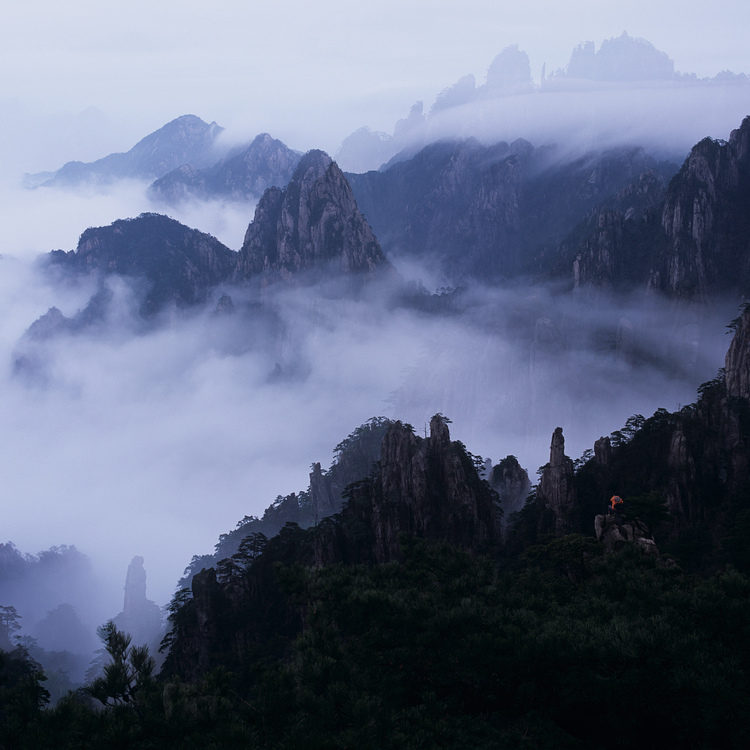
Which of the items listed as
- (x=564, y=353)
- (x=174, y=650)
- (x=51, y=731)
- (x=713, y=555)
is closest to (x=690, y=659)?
(x=51, y=731)

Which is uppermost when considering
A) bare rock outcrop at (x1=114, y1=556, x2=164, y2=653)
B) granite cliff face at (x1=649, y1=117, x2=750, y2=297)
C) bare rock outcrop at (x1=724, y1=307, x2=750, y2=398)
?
granite cliff face at (x1=649, y1=117, x2=750, y2=297)

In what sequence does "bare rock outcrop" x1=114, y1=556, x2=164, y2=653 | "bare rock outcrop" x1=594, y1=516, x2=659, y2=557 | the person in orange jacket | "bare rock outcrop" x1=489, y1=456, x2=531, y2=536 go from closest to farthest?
"bare rock outcrop" x1=594, y1=516, x2=659, y2=557, the person in orange jacket, "bare rock outcrop" x1=489, y1=456, x2=531, y2=536, "bare rock outcrop" x1=114, y1=556, x2=164, y2=653

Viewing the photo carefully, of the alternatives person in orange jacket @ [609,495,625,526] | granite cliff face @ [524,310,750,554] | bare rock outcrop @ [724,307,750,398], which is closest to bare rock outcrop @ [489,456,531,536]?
granite cliff face @ [524,310,750,554]

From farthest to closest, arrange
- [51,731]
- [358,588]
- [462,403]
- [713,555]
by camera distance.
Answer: [462,403] < [713,555] < [358,588] < [51,731]

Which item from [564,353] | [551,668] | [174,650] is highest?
[564,353]

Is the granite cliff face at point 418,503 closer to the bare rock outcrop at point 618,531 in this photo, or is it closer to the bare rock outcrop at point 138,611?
the bare rock outcrop at point 618,531

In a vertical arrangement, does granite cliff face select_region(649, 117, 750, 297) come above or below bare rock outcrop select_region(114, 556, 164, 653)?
above

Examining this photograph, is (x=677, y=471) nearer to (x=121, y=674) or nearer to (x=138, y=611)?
(x=121, y=674)

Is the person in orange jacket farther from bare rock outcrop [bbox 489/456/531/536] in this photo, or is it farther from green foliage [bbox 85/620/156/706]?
bare rock outcrop [bbox 489/456/531/536]

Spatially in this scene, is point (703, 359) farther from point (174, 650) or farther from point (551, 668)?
point (551, 668)

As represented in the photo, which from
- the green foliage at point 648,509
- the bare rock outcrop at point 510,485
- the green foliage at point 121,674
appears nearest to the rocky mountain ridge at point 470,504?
the green foliage at point 648,509

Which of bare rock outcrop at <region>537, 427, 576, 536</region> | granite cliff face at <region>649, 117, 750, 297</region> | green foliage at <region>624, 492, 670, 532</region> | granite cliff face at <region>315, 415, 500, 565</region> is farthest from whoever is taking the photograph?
granite cliff face at <region>649, 117, 750, 297</region>

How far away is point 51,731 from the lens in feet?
53.3

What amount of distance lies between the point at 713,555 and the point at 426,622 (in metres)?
35.0
